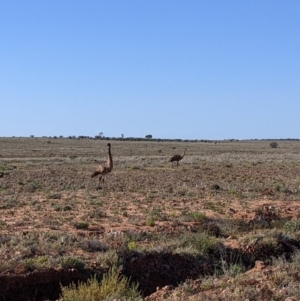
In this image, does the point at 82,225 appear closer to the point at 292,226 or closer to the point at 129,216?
the point at 129,216

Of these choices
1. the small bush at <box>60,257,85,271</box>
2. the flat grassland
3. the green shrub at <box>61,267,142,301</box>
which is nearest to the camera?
the green shrub at <box>61,267,142,301</box>

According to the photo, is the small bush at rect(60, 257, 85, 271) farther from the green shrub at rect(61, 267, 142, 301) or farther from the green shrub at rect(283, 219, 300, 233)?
the green shrub at rect(283, 219, 300, 233)

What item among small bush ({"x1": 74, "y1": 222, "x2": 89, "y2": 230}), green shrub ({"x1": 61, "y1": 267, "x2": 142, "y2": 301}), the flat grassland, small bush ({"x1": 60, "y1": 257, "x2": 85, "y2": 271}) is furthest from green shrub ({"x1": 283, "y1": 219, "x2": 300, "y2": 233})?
green shrub ({"x1": 61, "y1": 267, "x2": 142, "y2": 301})

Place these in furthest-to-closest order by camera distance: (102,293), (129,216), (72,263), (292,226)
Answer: (129,216) → (292,226) → (72,263) → (102,293)

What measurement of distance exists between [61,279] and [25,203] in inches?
385

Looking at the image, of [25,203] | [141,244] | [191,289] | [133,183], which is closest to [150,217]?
[141,244]

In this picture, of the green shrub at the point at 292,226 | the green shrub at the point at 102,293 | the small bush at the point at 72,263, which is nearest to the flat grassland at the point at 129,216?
the green shrub at the point at 292,226

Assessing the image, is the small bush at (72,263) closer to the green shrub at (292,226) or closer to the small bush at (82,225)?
the small bush at (82,225)

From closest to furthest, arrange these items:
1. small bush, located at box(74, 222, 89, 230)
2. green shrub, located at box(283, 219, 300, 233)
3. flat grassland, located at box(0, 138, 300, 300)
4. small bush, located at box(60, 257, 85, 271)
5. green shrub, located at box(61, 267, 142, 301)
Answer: green shrub, located at box(61, 267, 142, 301) < small bush, located at box(60, 257, 85, 271) < flat grassland, located at box(0, 138, 300, 300) < green shrub, located at box(283, 219, 300, 233) < small bush, located at box(74, 222, 89, 230)

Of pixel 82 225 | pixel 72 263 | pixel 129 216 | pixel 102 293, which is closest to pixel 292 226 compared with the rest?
pixel 129 216

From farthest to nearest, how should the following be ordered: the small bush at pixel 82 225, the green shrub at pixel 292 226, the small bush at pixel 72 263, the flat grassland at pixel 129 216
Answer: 1. the small bush at pixel 82 225
2. the green shrub at pixel 292 226
3. the flat grassland at pixel 129 216
4. the small bush at pixel 72 263

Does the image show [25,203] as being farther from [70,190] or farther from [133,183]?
[133,183]

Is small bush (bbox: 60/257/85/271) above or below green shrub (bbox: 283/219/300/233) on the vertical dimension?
below

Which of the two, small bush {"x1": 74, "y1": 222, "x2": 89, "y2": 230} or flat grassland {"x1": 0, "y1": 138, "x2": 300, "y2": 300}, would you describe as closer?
flat grassland {"x1": 0, "y1": 138, "x2": 300, "y2": 300}
